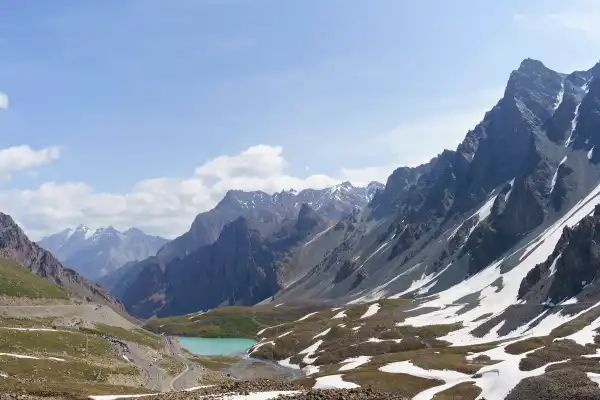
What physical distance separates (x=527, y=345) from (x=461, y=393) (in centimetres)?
3940

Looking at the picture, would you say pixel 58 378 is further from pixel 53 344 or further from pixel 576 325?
pixel 576 325

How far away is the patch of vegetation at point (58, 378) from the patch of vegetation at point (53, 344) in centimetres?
1060

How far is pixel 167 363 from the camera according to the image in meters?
137

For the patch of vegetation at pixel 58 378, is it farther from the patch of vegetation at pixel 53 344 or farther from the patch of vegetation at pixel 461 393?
the patch of vegetation at pixel 461 393

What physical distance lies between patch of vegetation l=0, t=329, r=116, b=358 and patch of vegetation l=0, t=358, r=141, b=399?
10.6 m

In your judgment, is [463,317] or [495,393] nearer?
[495,393]

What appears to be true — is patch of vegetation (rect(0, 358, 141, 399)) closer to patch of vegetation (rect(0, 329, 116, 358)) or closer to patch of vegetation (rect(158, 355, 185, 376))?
patch of vegetation (rect(0, 329, 116, 358))

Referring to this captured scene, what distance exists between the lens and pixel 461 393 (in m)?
84.1

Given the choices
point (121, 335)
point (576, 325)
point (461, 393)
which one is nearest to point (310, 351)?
point (121, 335)

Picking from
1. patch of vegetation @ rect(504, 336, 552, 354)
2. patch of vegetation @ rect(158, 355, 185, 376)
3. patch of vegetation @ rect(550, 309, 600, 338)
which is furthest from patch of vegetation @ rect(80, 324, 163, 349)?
patch of vegetation @ rect(550, 309, 600, 338)

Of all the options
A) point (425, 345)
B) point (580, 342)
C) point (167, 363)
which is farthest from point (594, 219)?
point (167, 363)

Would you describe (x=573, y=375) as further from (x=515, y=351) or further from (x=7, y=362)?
(x=7, y=362)

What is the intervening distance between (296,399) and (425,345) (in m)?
123

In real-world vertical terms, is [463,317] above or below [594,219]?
below
